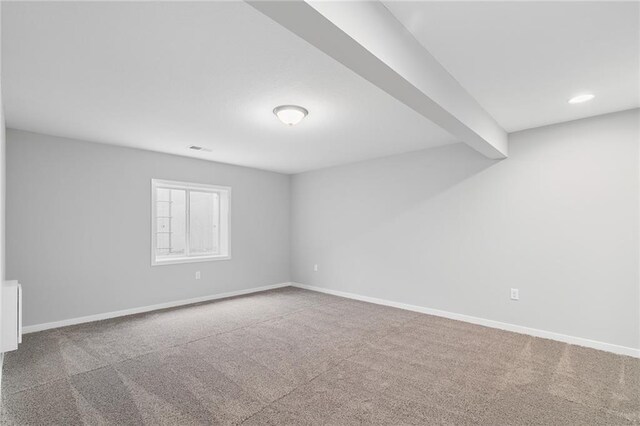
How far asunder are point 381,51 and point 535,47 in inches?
45.0

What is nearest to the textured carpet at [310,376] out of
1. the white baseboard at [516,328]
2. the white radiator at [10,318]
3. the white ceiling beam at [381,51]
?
the white baseboard at [516,328]

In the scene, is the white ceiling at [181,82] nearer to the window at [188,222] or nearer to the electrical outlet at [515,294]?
the window at [188,222]

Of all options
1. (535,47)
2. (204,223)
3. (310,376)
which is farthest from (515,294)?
(204,223)

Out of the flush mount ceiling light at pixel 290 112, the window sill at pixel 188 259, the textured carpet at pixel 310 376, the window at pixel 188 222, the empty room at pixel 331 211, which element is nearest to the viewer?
the empty room at pixel 331 211

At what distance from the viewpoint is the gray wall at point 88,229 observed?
11.9ft

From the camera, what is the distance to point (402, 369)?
2.67 m

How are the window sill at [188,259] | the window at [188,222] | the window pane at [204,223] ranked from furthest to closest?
the window pane at [204,223] < the window at [188,222] < the window sill at [188,259]

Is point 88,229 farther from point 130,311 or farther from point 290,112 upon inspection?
point 290,112

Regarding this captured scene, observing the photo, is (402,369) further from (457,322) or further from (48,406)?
(48,406)

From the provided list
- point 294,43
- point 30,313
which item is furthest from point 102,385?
point 294,43

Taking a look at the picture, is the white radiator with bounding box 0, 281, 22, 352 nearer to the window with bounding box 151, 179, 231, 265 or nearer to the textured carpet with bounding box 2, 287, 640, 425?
the textured carpet with bounding box 2, 287, 640, 425

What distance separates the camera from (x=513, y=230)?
3.71 metres

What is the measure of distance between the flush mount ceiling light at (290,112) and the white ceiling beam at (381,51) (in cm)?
113

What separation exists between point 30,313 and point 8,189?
1434 mm
